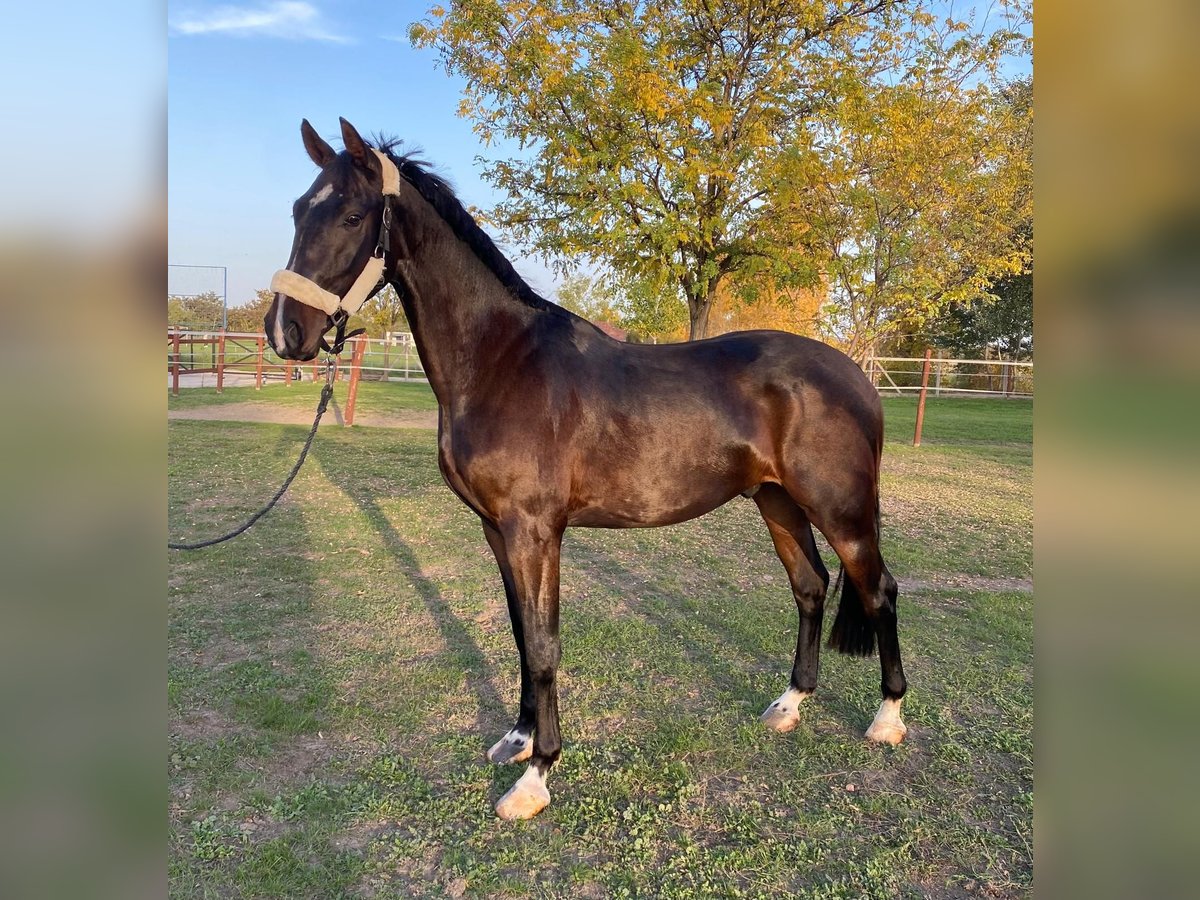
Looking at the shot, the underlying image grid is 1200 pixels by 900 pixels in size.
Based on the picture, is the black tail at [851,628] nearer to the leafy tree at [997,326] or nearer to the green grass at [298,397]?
the green grass at [298,397]

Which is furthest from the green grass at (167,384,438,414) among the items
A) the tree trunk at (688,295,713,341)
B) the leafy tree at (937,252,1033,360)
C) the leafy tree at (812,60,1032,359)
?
the leafy tree at (937,252,1033,360)

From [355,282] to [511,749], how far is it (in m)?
→ 2.06

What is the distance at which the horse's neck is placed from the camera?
2.83 metres

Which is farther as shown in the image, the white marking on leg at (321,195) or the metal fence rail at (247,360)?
the metal fence rail at (247,360)

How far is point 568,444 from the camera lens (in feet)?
9.36

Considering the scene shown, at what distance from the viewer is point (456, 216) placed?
2.83 meters

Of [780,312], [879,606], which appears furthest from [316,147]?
[780,312]

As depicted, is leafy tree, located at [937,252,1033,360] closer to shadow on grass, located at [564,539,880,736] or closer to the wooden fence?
the wooden fence

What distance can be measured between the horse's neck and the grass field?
162 cm

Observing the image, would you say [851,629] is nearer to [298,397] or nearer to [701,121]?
[701,121]

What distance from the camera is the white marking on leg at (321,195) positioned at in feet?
8.26

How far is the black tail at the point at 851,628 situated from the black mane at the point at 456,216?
2.19 metres

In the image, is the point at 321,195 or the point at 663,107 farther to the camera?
the point at 663,107

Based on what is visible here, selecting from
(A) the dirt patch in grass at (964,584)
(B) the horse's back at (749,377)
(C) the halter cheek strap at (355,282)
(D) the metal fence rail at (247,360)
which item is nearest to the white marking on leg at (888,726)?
(B) the horse's back at (749,377)
